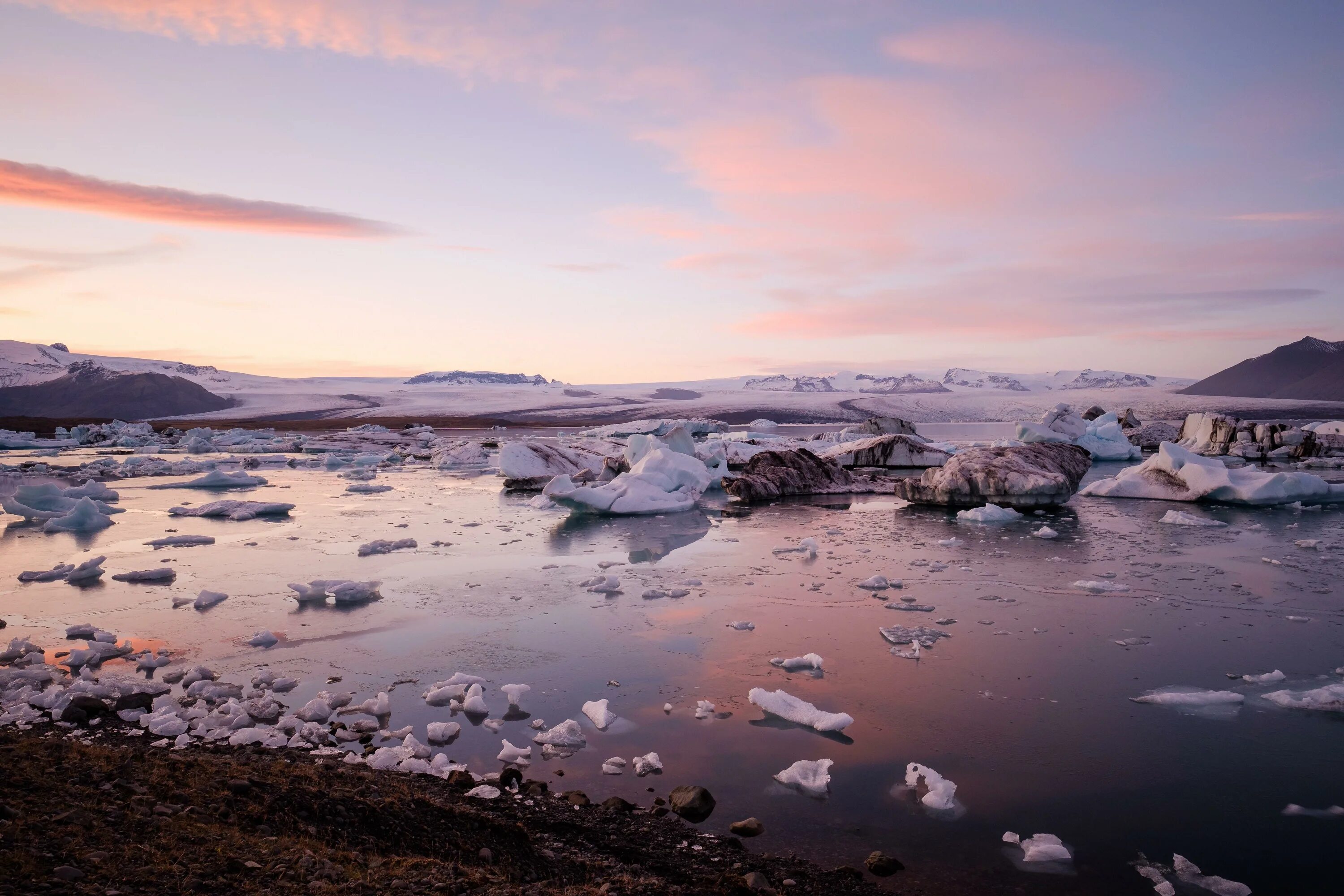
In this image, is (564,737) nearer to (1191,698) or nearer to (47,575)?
(1191,698)

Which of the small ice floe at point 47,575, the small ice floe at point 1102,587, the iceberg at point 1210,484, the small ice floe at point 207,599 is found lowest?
the small ice floe at point 47,575

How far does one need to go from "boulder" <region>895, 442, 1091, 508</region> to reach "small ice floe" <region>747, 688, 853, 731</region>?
365 inches

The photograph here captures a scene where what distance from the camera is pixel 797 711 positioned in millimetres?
4004

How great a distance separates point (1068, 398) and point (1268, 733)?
73764mm

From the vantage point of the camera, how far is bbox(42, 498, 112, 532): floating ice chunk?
35.9 feet

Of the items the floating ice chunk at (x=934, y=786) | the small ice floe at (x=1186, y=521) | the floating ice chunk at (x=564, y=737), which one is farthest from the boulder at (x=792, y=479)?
the floating ice chunk at (x=934, y=786)

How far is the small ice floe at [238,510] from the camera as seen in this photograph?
39.9ft

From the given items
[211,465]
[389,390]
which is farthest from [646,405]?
[211,465]

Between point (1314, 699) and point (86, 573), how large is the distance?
32.4ft

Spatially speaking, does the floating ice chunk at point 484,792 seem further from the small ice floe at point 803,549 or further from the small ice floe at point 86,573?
the small ice floe at point 86,573

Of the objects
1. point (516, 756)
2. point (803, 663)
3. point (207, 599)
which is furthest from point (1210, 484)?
point (207, 599)

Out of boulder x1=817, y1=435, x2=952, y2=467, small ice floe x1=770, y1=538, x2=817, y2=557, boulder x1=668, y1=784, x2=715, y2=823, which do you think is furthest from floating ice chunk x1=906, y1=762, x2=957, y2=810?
boulder x1=817, y1=435, x2=952, y2=467

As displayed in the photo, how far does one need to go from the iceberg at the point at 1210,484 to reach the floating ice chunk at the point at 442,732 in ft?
42.4

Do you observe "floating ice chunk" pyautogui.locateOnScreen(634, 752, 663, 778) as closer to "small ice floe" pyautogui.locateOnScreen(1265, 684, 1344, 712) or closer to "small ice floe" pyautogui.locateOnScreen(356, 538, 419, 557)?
"small ice floe" pyautogui.locateOnScreen(1265, 684, 1344, 712)
